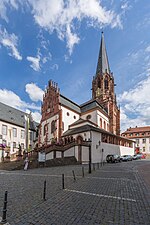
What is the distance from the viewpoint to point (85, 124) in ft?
142

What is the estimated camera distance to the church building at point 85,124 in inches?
1287

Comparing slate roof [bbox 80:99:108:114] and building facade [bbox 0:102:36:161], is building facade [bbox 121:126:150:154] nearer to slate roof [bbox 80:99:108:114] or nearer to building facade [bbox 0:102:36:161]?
slate roof [bbox 80:99:108:114]

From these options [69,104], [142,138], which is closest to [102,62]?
[69,104]

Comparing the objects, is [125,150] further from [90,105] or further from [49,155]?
[49,155]

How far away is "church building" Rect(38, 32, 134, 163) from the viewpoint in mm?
32697

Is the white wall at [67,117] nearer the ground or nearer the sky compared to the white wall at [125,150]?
nearer the sky

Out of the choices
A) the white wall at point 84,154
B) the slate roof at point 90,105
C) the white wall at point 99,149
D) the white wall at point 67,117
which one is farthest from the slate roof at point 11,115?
the white wall at point 99,149

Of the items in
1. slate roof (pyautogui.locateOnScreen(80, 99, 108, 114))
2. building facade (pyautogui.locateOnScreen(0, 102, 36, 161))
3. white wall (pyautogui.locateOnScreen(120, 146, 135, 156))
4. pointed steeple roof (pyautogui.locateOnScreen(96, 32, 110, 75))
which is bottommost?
white wall (pyautogui.locateOnScreen(120, 146, 135, 156))

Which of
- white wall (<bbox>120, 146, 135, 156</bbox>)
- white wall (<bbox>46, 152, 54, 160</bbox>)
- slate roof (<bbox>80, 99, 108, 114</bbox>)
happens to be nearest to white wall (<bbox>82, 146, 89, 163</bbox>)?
white wall (<bbox>46, 152, 54, 160</bbox>)

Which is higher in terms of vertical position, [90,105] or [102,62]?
[102,62]

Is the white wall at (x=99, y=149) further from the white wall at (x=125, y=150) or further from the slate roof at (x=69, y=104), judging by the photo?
the slate roof at (x=69, y=104)

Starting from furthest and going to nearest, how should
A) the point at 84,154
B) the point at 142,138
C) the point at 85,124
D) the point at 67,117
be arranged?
1. the point at 142,138
2. the point at 67,117
3. the point at 85,124
4. the point at 84,154

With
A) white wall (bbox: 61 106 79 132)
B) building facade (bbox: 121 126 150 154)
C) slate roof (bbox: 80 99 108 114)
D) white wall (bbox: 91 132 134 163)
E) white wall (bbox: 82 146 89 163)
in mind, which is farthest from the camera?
building facade (bbox: 121 126 150 154)

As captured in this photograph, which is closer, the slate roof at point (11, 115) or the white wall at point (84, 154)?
the white wall at point (84, 154)
